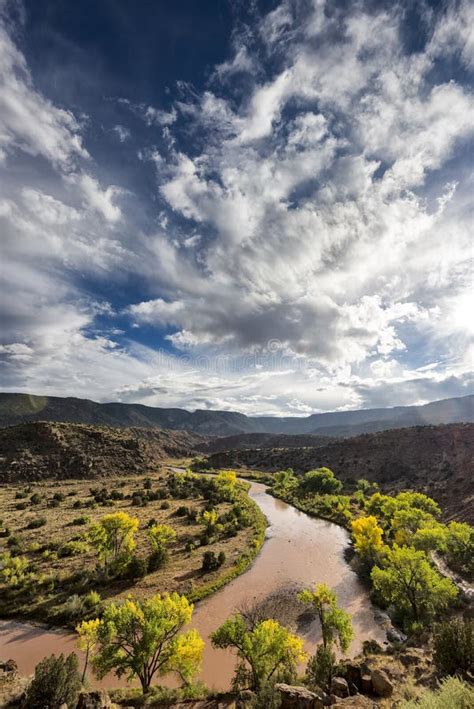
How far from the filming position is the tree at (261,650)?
1698 centimetres

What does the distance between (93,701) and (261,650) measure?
316 inches

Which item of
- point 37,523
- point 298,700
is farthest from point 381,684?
point 37,523

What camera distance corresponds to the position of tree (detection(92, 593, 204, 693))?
52.7 ft

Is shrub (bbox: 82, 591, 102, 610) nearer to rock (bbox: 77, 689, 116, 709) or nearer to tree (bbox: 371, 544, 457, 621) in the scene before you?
rock (bbox: 77, 689, 116, 709)

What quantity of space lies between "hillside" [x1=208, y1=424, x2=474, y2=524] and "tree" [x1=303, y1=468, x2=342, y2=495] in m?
11.7

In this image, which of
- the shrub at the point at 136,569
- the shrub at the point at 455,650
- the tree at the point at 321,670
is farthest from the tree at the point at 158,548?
the shrub at the point at 455,650

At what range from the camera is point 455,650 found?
1513cm

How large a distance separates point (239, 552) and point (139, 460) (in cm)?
6862

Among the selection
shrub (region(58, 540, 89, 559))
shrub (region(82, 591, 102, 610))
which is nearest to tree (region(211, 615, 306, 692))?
shrub (region(82, 591, 102, 610))

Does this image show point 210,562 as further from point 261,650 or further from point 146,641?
point 146,641

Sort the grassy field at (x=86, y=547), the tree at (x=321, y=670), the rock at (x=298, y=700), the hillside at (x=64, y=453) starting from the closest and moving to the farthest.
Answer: the rock at (x=298, y=700)
the tree at (x=321, y=670)
the grassy field at (x=86, y=547)
the hillside at (x=64, y=453)

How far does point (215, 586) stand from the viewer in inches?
1201

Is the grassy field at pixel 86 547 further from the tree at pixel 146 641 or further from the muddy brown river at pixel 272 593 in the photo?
the tree at pixel 146 641

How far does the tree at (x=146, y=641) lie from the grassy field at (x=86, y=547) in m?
11.0
